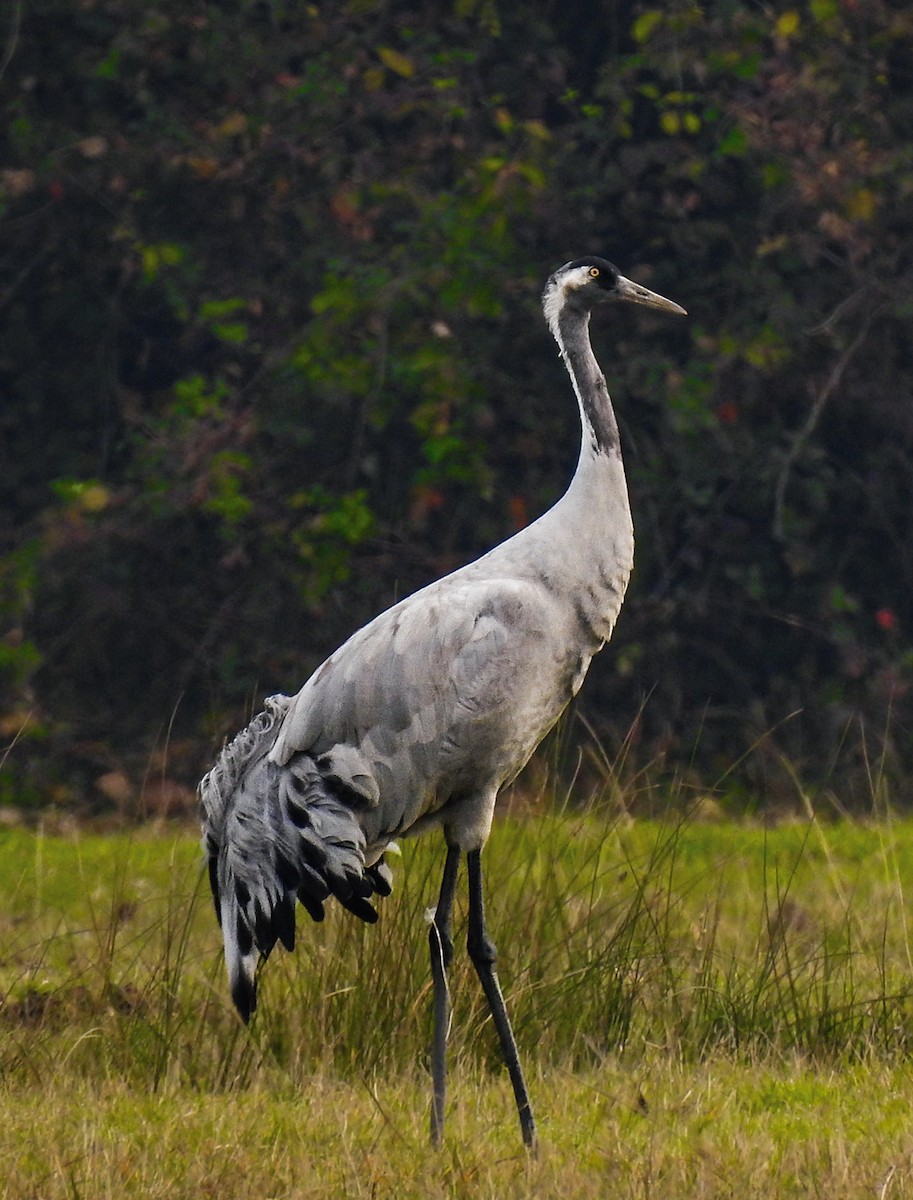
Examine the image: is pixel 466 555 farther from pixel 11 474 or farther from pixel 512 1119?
pixel 512 1119

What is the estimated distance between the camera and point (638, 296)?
5.32 meters

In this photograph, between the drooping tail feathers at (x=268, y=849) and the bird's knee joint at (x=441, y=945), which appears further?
the bird's knee joint at (x=441, y=945)

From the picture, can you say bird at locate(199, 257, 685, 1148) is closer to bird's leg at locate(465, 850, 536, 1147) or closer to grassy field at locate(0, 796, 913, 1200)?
bird's leg at locate(465, 850, 536, 1147)

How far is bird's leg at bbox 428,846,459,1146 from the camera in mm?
4621

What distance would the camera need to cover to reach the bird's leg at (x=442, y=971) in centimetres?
462

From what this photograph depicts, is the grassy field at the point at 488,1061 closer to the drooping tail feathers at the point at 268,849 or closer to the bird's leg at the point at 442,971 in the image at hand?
the bird's leg at the point at 442,971

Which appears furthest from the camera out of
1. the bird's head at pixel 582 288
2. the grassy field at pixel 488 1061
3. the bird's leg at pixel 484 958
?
the bird's head at pixel 582 288

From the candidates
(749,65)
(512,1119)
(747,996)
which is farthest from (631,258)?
(512,1119)

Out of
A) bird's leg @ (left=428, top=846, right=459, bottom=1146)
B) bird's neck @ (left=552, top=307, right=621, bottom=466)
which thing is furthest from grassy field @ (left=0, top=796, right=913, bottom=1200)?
bird's neck @ (left=552, top=307, right=621, bottom=466)

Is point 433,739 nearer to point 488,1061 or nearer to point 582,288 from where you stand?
point 488,1061

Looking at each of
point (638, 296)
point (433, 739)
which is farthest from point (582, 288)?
point (433, 739)

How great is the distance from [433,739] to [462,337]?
5.49m

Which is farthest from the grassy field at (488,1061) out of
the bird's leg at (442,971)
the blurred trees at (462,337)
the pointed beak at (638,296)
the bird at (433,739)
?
the blurred trees at (462,337)

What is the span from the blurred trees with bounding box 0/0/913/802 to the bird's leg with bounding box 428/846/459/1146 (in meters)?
4.81
